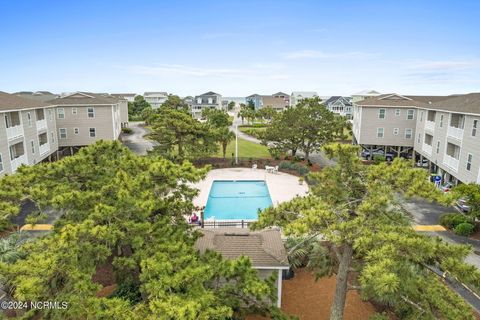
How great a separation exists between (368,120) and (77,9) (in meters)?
Result: 31.3

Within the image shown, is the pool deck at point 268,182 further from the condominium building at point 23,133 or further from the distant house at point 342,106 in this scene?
the distant house at point 342,106

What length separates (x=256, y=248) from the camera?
41.6ft

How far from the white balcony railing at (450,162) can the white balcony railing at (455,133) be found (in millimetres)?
1749

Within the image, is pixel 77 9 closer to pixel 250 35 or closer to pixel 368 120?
pixel 250 35

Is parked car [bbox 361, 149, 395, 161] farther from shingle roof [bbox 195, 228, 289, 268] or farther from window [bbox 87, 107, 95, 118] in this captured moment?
window [bbox 87, 107, 95, 118]

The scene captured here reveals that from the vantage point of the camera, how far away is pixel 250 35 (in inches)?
1430

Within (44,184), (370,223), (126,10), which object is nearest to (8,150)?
(126,10)

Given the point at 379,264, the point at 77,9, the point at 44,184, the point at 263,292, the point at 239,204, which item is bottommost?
the point at 239,204

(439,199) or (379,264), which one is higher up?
(439,199)

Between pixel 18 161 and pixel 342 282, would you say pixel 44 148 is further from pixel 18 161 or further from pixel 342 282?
pixel 342 282

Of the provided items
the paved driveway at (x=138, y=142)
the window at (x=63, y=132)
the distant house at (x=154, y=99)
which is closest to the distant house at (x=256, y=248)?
the paved driveway at (x=138, y=142)

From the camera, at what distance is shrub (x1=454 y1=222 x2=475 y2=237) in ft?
60.2

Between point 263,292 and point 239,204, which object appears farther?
point 239,204

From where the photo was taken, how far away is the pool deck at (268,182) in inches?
1024
